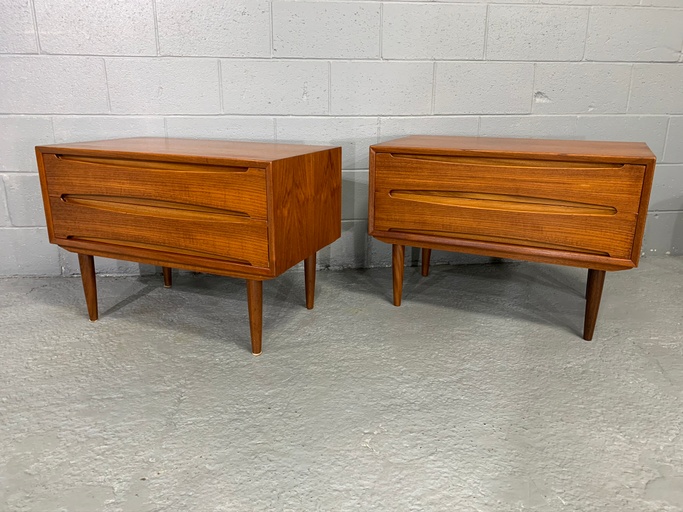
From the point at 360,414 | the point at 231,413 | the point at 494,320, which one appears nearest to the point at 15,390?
the point at 231,413

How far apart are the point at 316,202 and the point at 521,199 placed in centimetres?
63

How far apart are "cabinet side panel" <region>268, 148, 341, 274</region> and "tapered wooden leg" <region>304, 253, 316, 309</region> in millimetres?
106

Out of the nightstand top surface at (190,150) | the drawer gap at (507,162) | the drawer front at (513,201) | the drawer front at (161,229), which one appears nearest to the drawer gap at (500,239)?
the drawer front at (513,201)

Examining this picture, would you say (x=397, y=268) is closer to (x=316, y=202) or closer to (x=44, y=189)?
(x=316, y=202)

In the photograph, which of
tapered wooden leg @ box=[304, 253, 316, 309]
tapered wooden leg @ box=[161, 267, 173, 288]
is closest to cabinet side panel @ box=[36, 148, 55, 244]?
tapered wooden leg @ box=[161, 267, 173, 288]

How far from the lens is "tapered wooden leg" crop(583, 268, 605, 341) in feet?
5.36

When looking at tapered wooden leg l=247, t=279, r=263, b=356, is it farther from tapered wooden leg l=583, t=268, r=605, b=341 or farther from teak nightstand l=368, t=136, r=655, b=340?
tapered wooden leg l=583, t=268, r=605, b=341

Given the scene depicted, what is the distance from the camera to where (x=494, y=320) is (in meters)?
1.85

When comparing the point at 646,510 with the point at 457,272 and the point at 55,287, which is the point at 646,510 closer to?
the point at 457,272

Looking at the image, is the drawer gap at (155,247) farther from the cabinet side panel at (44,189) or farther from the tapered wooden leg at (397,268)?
the tapered wooden leg at (397,268)

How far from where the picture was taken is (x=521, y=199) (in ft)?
5.25

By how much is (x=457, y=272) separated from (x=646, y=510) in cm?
141

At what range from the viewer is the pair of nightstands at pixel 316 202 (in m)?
1.48

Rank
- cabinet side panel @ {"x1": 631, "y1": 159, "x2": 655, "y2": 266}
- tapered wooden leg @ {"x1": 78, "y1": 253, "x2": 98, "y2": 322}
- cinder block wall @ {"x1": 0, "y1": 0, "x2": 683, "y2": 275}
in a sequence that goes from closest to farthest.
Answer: cabinet side panel @ {"x1": 631, "y1": 159, "x2": 655, "y2": 266} < tapered wooden leg @ {"x1": 78, "y1": 253, "x2": 98, "y2": 322} < cinder block wall @ {"x1": 0, "y1": 0, "x2": 683, "y2": 275}
